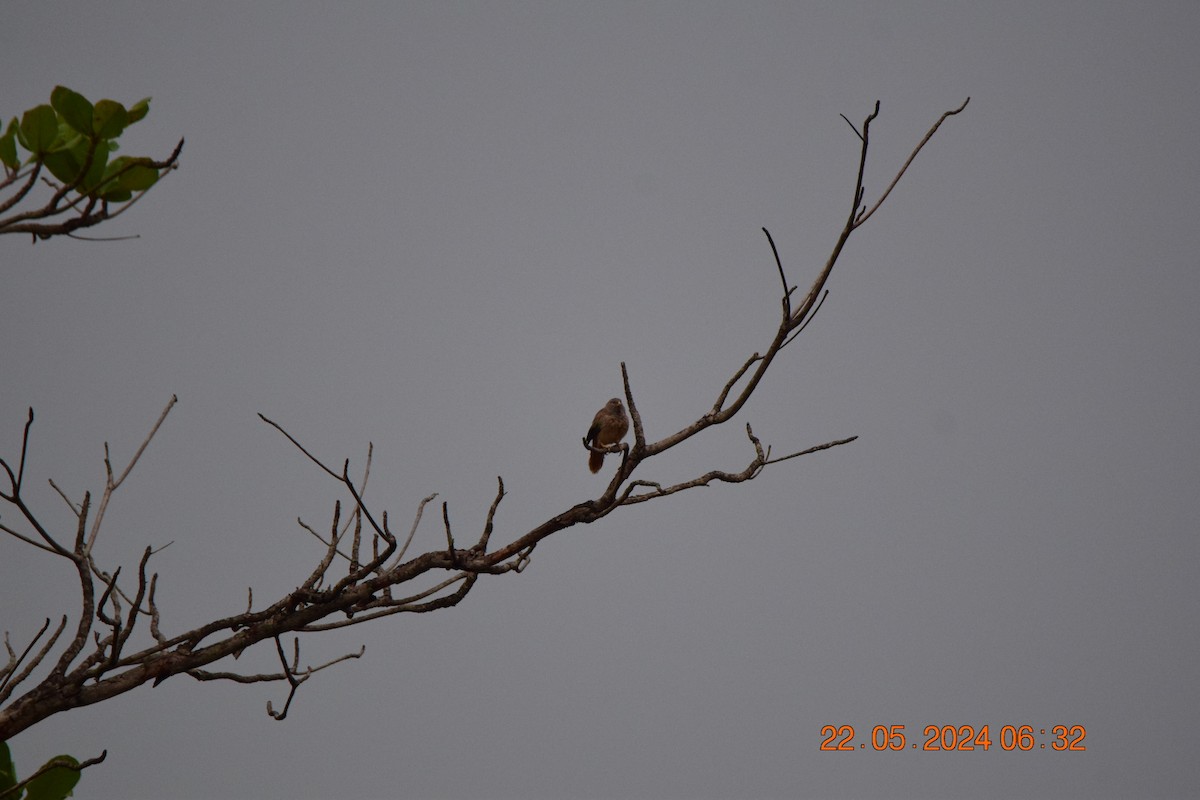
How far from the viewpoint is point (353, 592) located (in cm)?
234

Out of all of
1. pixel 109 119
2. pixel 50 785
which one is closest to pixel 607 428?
pixel 50 785

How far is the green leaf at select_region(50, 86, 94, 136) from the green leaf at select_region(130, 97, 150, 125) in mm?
73

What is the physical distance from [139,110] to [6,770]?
5.05 ft

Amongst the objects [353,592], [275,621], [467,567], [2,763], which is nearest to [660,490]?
[467,567]

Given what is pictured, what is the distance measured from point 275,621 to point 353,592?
0.66 feet

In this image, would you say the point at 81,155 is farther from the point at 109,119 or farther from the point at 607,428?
the point at 607,428

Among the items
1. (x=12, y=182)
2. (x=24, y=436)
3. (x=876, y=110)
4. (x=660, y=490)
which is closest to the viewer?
(x=12, y=182)

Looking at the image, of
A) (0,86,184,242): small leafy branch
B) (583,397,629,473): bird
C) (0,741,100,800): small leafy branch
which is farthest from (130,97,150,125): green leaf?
(583,397,629,473): bird

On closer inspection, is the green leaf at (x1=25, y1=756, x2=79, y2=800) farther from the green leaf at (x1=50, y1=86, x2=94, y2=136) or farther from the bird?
the bird

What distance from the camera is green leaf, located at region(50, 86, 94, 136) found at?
1703mm

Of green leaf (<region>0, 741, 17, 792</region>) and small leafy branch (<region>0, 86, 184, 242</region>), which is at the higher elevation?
small leafy branch (<region>0, 86, 184, 242</region>)

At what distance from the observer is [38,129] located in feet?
5.58

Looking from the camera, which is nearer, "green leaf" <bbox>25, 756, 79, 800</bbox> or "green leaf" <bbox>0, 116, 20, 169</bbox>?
"green leaf" <bbox>0, 116, 20, 169</bbox>

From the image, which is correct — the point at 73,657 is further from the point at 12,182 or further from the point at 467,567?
the point at 12,182
